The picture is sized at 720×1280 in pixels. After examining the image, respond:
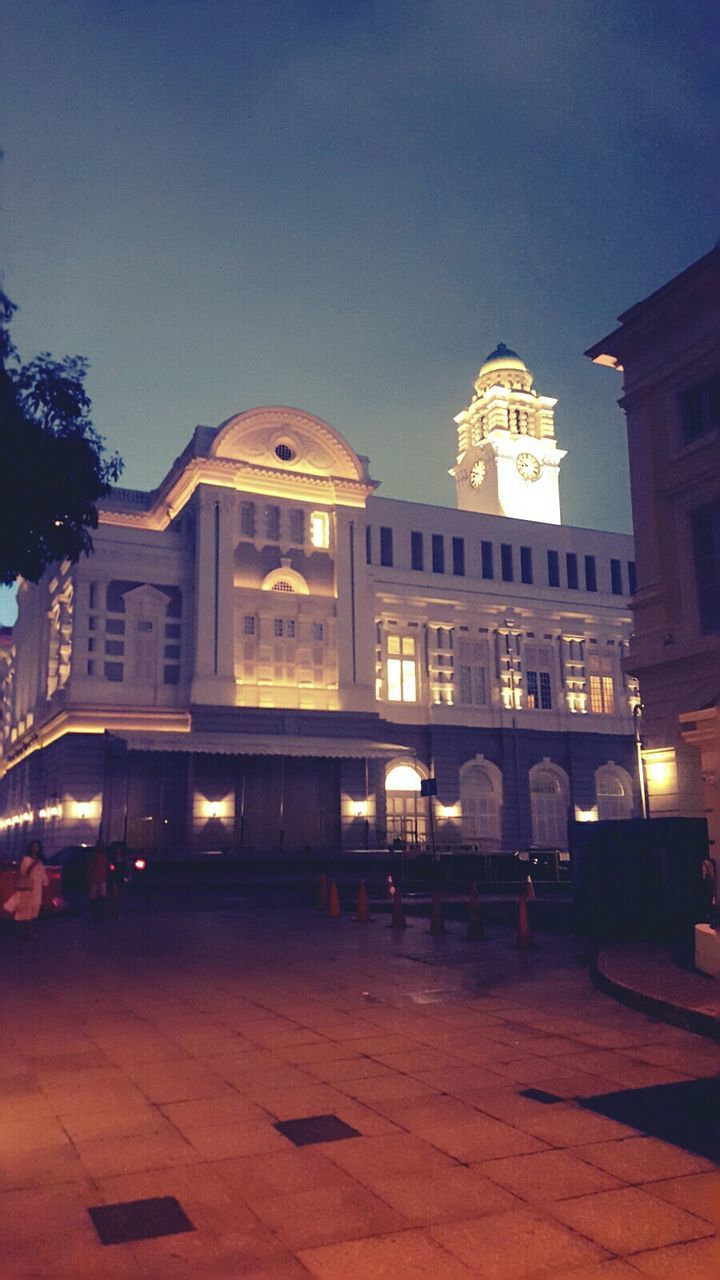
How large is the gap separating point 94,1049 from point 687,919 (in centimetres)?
1113

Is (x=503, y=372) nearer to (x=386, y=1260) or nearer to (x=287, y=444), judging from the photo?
(x=287, y=444)

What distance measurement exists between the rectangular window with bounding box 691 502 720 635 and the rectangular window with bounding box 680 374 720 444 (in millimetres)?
1978

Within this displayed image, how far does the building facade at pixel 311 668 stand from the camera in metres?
44.1

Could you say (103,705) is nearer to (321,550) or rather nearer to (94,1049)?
(321,550)

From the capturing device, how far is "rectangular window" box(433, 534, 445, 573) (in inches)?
2124

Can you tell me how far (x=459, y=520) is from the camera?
55.1m

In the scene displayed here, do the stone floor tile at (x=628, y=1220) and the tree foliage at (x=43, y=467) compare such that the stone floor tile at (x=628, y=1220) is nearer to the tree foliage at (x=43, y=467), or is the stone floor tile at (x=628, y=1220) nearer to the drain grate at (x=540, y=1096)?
the drain grate at (x=540, y=1096)

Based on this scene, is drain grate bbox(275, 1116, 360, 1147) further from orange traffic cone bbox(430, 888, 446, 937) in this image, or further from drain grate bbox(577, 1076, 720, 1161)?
orange traffic cone bbox(430, 888, 446, 937)

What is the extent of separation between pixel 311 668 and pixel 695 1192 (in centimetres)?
4289

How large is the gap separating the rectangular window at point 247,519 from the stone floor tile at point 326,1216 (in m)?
43.9

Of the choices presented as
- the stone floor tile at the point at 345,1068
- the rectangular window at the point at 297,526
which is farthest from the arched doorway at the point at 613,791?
the stone floor tile at the point at 345,1068

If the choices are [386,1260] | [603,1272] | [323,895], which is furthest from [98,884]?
[603,1272]

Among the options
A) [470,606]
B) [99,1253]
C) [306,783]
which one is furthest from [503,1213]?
[470,606]

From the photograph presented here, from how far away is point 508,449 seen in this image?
261ft
